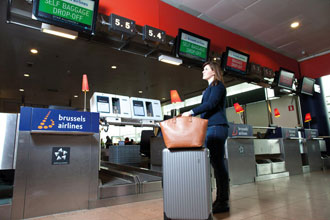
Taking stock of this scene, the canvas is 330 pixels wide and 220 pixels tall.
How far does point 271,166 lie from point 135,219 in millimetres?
3521

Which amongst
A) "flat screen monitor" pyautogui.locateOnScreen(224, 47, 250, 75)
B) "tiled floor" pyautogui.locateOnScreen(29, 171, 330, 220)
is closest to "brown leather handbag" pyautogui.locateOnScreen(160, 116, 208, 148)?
"tiled floor" pyautogui.locateOnScreen(29, 171, 330, 220)

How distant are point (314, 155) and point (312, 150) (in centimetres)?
15

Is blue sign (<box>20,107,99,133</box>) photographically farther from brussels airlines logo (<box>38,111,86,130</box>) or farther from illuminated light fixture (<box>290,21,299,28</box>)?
illuminated light fixture (<box>290,21,299,28</box>)

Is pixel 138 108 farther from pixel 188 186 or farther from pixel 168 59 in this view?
pixel 188 186

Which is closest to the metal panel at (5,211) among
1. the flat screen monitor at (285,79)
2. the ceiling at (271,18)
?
the ceiling at (271,18)

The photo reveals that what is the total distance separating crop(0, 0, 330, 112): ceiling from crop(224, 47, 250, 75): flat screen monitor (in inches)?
26.6

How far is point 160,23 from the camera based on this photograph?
446cm

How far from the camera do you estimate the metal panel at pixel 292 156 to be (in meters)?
5.08

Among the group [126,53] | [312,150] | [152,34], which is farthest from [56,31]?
[312,150]

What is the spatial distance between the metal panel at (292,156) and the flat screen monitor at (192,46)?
8.57ft

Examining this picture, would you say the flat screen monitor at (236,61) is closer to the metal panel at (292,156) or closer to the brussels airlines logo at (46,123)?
the metal panel at (292,156)

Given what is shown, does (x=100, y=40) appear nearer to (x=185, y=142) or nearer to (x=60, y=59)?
(x=185, y=142)

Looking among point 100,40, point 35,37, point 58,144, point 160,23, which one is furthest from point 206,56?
point 35,37

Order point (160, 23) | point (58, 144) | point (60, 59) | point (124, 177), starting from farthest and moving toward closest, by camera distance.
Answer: point (60, 59) < point (160, 23) < point (124, 177) < point (58, 144)
